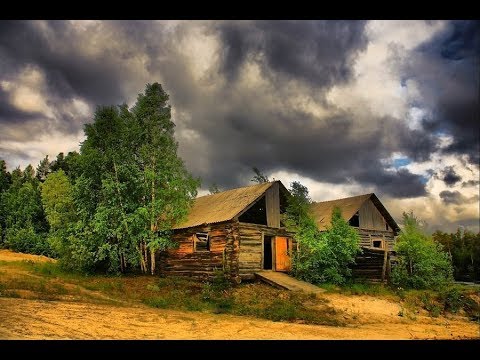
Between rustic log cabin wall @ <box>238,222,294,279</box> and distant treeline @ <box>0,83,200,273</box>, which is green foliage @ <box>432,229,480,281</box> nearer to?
rustic log cabin wall @ <box>238,222,294,279</box>

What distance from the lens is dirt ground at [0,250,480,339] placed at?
8.14m

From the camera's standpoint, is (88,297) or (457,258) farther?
(457,258)

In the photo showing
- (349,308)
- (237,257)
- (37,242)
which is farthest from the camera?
(37,242)

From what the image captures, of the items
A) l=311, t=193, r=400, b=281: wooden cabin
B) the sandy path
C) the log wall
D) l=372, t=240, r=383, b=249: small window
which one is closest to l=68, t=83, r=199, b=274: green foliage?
the sandy path

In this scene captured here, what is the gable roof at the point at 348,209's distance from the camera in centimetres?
2614

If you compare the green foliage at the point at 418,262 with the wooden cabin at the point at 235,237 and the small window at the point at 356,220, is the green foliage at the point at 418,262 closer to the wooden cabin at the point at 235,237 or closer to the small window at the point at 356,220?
the small window at the point at 356,220

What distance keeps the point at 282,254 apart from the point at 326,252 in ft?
10.7

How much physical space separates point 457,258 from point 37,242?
44.5 m

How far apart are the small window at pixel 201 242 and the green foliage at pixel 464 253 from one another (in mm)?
26035

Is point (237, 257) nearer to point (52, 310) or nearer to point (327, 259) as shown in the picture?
point (327, 259)

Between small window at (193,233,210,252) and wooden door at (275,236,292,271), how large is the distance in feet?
13.8
